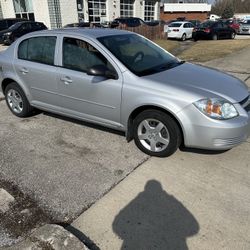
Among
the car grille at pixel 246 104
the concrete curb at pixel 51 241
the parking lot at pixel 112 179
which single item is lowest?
the parking lot at pixel 112 179

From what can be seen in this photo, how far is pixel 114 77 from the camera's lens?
3781mm

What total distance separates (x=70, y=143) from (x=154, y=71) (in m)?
1.61

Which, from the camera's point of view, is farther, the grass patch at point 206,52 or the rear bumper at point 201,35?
the rear bumper at point 201,35

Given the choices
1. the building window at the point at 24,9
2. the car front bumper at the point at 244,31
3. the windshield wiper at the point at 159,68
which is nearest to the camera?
the windshield wiper at the point at 159,68

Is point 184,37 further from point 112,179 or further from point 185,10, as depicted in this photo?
point 185,10

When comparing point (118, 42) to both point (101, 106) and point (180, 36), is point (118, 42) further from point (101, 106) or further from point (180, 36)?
point (180, 36)

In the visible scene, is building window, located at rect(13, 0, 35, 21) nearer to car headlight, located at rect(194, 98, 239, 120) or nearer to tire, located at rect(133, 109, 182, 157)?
tire, located at rect(133, 109, 182, 157)

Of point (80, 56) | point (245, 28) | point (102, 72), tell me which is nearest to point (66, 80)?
point (80, 56)

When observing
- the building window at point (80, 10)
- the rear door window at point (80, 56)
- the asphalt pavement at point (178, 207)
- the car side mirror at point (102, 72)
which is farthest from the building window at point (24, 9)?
the asphalt pavement at point (178, 207)

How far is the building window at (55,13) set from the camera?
23.2 meters

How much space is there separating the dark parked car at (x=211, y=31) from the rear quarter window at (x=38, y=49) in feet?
65.5

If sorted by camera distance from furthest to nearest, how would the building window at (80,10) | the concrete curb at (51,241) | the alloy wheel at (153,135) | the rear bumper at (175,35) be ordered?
1. the building window at (80,10)
2. the rear bumper at (175,35)
3. the alloy wheel at (153,135)
4. the concrete curb at (51,241)

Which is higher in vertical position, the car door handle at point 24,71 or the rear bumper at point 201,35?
the car door handle at point 24,71

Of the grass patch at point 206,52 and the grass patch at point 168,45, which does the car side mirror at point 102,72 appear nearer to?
the grass patch at point 206,52
